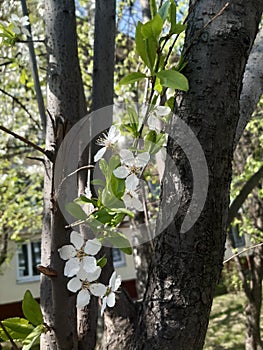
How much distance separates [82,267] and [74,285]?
0.10ft

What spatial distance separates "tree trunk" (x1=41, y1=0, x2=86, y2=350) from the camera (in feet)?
2.31

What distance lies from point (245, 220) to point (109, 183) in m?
4.59

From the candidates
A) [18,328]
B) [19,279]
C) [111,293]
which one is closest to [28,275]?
[19,279]

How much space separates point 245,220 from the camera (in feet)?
16.3

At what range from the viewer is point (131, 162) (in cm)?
63

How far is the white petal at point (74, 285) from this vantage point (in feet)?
2.06

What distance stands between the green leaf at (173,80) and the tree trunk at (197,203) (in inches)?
3.3

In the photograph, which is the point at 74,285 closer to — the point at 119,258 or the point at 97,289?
the point at 97,289

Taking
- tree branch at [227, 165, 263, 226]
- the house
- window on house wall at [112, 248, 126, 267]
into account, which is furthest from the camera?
window on house wall at [112, 248, 126, 267]

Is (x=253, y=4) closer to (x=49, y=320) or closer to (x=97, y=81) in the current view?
(x=97, y=81)

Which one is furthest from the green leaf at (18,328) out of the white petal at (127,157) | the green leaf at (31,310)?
the white petal at (127,157)

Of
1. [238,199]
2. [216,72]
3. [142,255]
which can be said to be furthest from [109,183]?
[142,255]

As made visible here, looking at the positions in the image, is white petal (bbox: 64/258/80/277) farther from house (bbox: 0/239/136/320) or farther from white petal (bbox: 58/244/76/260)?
house (bbox: 0/239/136/320)

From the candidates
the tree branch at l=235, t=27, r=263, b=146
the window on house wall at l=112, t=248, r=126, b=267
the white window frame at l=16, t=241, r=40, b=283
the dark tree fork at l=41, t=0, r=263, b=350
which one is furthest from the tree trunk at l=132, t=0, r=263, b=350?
the window on house wall at l=112, t=248, r=126, b=267
